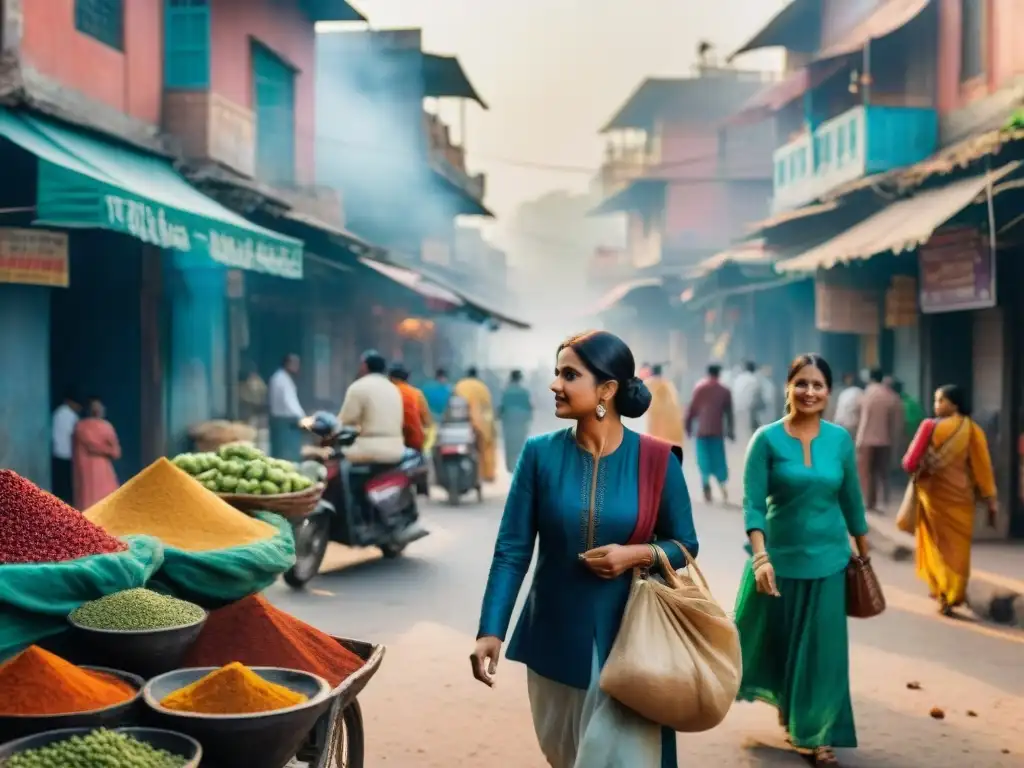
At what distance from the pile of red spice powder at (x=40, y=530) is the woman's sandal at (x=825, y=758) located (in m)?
3.07

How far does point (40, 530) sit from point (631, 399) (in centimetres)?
177

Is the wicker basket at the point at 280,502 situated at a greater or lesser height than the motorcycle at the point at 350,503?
greater

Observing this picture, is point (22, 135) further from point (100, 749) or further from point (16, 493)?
point (100, 749)

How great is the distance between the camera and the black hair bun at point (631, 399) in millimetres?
3582

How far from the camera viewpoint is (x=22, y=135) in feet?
29.7

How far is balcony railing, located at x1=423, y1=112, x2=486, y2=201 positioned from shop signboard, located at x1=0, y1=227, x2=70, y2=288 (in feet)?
57.6

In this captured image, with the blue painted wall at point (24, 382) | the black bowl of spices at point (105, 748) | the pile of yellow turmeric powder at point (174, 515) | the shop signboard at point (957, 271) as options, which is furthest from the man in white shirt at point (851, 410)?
the black bowl of spices at point (105, 748)

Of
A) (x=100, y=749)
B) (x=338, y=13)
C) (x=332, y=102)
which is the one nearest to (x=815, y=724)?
(x=100, y=749)

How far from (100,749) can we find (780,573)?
330 cm

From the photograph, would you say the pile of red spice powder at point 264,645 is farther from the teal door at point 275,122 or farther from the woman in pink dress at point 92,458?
the teal door at point 275,122

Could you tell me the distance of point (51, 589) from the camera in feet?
Answer: 10.7

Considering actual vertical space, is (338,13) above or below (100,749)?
above

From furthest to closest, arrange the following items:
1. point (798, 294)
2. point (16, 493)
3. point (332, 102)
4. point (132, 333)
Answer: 1. point (332, 102)
2. point (798, 294)
3. point (132, 333)
4. point (16, 493)

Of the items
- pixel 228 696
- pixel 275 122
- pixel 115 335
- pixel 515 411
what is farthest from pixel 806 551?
pixel 275 122
